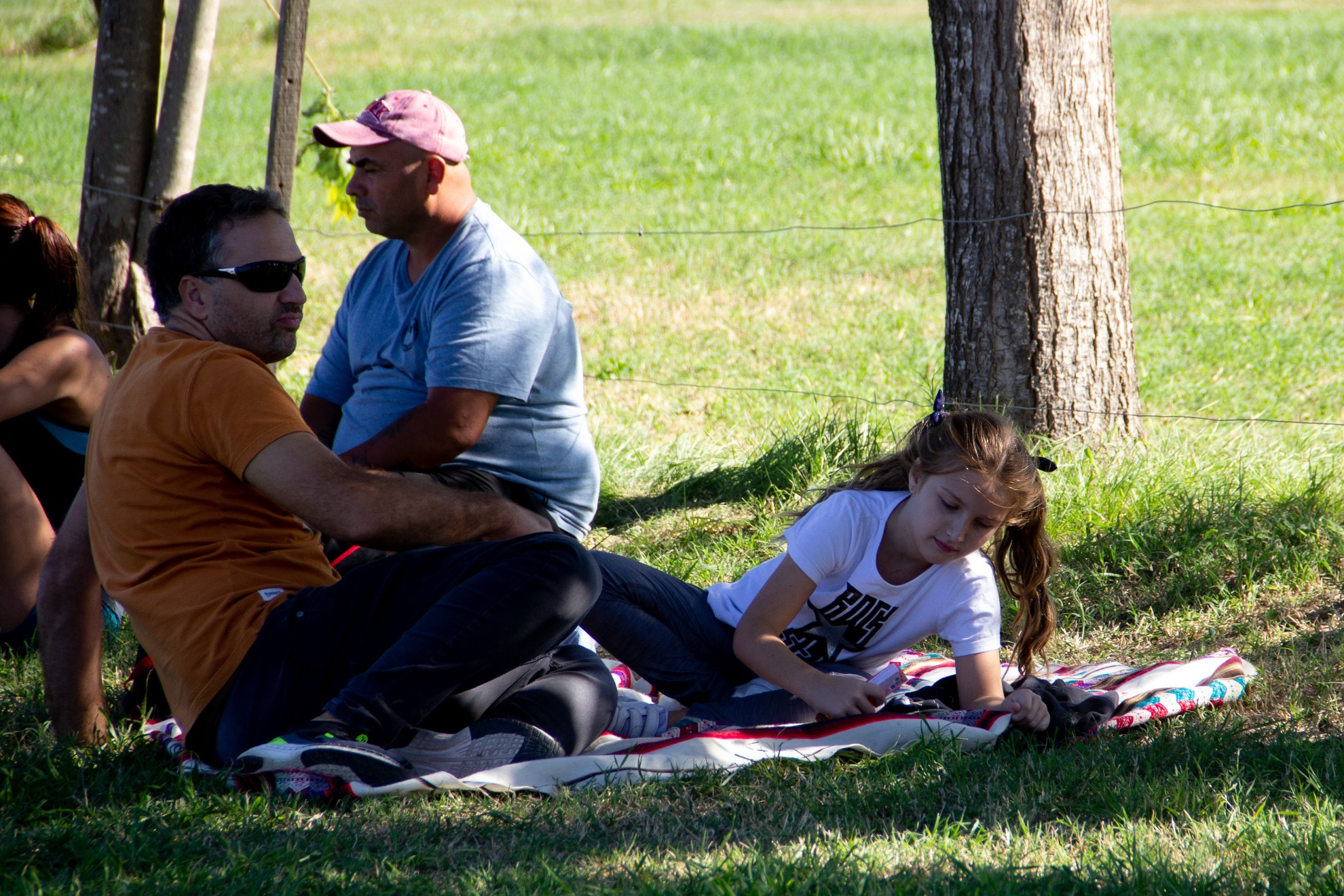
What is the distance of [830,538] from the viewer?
3.15 metres

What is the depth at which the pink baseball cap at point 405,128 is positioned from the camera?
367cm

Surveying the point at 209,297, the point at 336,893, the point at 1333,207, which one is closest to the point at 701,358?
the point at 209,297

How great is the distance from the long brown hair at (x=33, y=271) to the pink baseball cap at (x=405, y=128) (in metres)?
0.79

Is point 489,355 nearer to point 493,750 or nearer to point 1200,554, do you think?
point 493,750

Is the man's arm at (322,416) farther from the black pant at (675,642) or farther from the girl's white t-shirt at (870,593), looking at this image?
the girl's white t-shirt at (870,593)

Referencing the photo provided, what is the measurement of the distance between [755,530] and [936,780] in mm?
2067

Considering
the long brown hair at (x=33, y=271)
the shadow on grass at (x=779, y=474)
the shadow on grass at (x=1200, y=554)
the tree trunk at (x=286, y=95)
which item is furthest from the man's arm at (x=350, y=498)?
the tree trunk at (x=286, y=95)

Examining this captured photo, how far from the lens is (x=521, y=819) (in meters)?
2.62

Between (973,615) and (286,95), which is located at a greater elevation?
(286,95)

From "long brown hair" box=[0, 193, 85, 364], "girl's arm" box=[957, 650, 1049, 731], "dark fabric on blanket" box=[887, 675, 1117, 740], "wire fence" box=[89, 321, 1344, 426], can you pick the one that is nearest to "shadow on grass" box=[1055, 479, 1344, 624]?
"wire fence" box=[89, 321, 1344, 426]

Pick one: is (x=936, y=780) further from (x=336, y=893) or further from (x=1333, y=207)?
(x=1333, y=207)

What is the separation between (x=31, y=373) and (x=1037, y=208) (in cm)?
327

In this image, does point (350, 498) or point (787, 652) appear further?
point (787, 652)

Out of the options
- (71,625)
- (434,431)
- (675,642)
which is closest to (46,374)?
(71,625)
